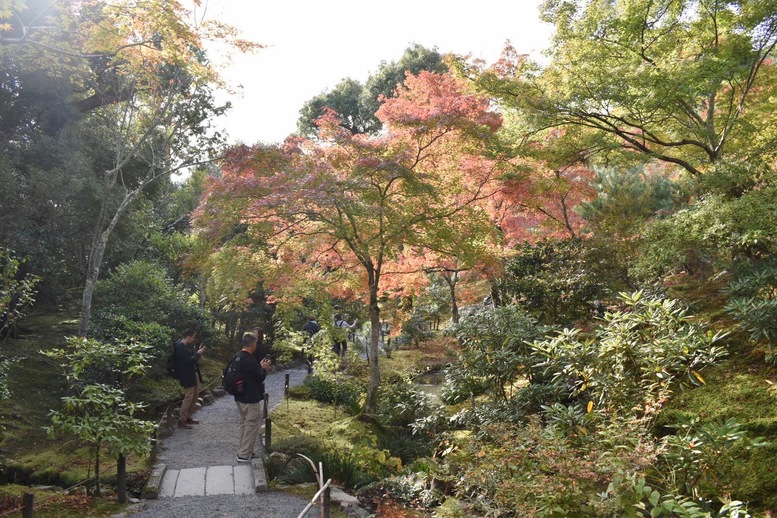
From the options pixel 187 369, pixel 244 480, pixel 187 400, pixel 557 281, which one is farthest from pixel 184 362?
pixel 557 281

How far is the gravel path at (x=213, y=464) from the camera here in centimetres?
518

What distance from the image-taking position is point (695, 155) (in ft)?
36.8

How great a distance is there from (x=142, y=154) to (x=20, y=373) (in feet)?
19.6

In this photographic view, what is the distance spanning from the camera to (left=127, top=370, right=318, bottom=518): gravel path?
5.18 m

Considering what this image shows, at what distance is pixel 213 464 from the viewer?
6684mm

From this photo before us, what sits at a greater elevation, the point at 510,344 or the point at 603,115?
the point at 603,115

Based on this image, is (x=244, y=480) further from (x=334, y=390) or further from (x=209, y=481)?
(x=334, y=390)

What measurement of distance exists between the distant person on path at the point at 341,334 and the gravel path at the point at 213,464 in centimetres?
188

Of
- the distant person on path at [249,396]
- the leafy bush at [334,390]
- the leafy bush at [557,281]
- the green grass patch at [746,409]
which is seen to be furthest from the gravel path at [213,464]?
the leafy bush at [557,281]

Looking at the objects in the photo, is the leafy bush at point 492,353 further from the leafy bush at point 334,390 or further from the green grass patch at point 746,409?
the leafy bush at point 334,390

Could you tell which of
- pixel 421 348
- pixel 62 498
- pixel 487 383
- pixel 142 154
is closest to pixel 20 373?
pixel 62 498

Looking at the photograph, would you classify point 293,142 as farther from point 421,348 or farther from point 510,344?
point 421,348

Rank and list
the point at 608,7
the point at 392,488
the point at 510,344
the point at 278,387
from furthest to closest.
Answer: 1. the point at 278,387
2. the point at 608,7
3. the point at 510,344
4. the point at 392,488

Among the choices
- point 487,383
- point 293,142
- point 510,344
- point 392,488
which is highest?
point 293,142
